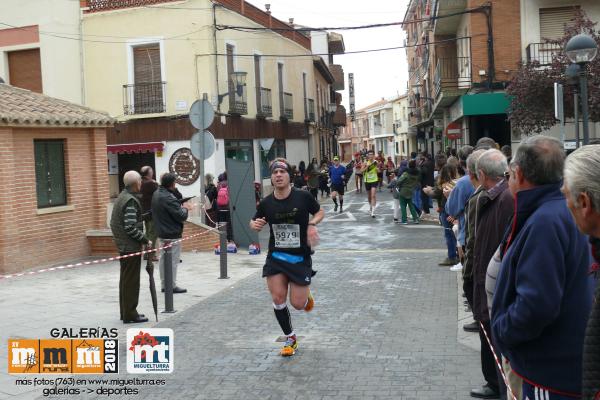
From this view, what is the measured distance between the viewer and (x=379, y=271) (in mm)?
11312

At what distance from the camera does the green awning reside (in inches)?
808

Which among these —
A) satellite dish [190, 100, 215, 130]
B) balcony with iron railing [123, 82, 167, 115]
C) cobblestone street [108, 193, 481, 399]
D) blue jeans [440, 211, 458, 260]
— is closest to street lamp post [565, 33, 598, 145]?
blue jeans [440, 211, 458, 260]

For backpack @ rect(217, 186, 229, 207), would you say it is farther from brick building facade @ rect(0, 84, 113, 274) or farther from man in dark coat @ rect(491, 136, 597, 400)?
man in dark coat @ rect(491, 136, 597, 400)

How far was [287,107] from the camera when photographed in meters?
32.7

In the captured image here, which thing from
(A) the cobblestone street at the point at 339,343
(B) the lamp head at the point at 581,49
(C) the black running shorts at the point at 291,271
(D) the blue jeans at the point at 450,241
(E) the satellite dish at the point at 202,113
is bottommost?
(A) the cobblestone street at the point at 339,343

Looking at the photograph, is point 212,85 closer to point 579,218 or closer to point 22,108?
point 22,108

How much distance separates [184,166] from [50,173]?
405 inches

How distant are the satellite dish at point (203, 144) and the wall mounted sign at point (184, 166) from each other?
10.5 meters

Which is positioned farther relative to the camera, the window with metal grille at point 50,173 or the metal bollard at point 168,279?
the window with metal grille at point 50,173

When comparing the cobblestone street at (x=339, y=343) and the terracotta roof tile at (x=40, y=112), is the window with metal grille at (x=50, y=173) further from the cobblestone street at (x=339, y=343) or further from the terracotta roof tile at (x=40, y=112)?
the cobblestone street at (x=339, y=343)

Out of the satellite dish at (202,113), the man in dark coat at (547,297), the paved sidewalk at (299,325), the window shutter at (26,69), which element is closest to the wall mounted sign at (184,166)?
the window shutter at (26,69)

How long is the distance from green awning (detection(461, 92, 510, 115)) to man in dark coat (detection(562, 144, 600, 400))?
1860 centimetres

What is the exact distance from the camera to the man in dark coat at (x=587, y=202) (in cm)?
226

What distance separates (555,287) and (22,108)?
11849 mm
